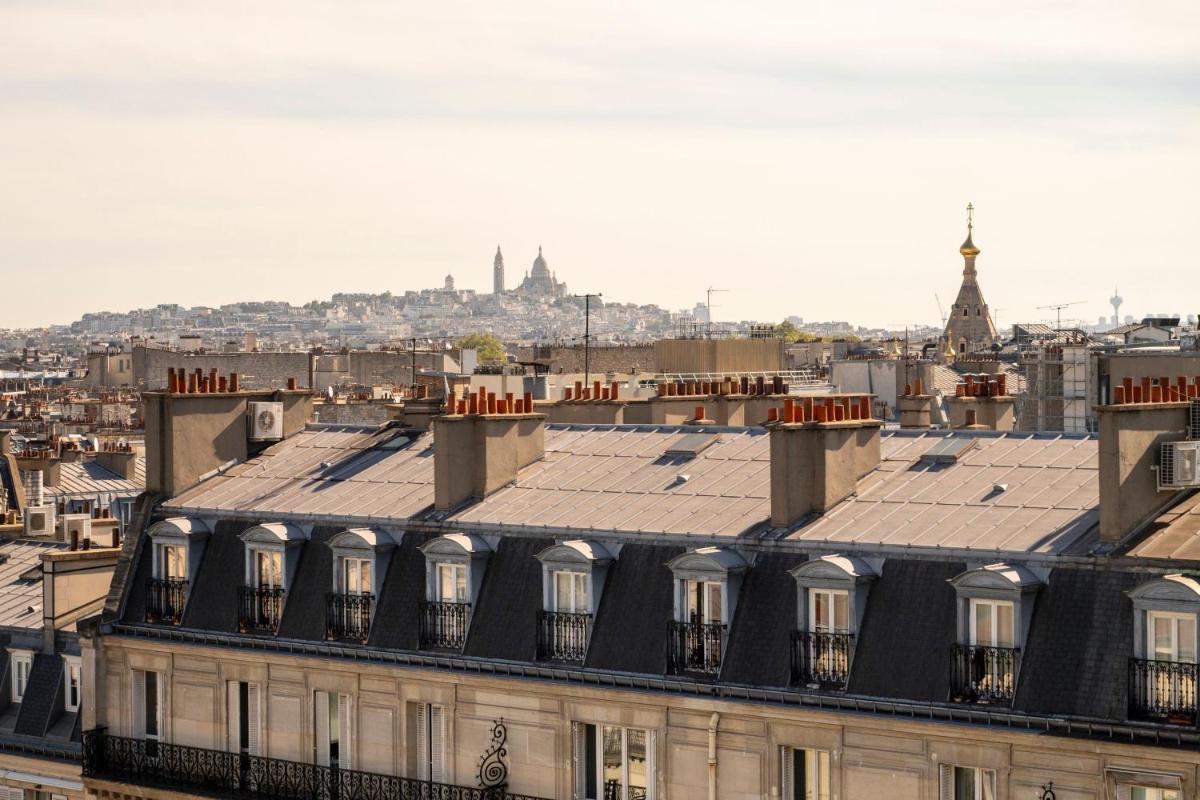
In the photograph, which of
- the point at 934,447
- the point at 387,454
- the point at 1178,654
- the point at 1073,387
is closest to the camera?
the point at 1178,654

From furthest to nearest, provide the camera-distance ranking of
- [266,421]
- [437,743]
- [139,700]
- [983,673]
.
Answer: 1. [266,421]
2. [139,700]
3. [437,743]
4. [983,673]

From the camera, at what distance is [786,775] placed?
2189 centimetres

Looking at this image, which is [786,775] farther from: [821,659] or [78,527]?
[78,527]

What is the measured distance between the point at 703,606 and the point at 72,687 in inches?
484

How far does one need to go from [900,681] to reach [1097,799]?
2385mm

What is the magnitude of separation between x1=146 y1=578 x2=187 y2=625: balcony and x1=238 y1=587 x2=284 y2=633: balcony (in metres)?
1.21

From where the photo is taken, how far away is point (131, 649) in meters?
28.4

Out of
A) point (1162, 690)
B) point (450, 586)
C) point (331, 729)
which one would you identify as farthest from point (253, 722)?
point (1162, 690)

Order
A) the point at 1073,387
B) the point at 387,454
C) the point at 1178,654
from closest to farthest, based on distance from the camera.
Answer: the point at 1178,654 → the point at 387,454 → the point at 1073,387

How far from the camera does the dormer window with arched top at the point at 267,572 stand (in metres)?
26.9

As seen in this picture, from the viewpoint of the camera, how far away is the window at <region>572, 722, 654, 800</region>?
23.0 m

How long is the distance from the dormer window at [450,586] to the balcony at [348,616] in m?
0.98

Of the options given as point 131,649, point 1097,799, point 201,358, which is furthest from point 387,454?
point 201,358

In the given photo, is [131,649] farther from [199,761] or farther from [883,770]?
[883,770]
